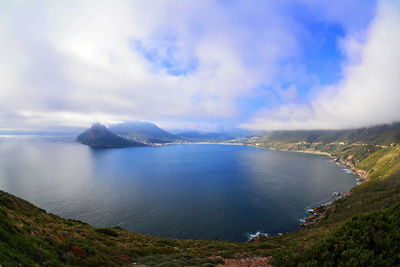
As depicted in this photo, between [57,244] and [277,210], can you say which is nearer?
[57,244]

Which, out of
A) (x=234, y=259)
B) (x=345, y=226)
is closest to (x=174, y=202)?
(x=234, y=259)

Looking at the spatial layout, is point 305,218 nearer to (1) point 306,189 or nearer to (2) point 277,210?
(2) point 277,210

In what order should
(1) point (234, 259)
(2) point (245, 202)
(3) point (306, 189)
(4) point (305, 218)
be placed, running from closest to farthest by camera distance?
1. (1) point (234, 259)
2. (4) point (305, 218)
3. (2) point (245, 202)
4. (3) point (306, 189)

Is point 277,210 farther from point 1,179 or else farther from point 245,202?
point 1,179

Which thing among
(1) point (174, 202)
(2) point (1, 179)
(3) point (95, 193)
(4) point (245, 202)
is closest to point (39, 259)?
(1) point (174, 202)

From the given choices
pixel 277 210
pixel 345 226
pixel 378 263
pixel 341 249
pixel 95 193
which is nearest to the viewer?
pixel 378 263

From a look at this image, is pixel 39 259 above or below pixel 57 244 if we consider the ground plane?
above

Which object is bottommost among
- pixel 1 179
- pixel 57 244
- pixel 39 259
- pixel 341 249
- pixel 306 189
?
pixel 306 189

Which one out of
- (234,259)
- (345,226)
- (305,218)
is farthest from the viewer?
(305,218)

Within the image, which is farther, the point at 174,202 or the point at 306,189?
the point at 306,189
